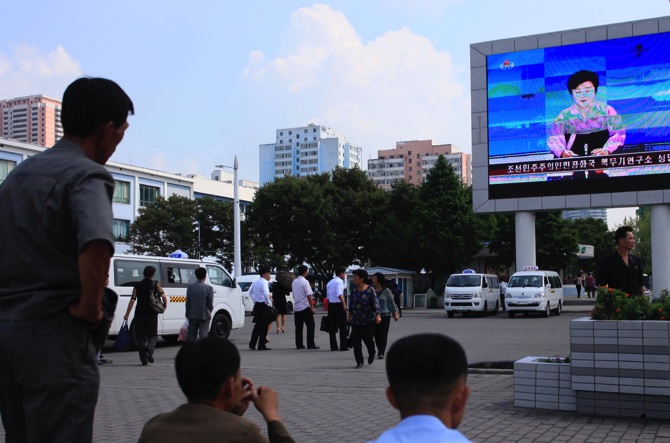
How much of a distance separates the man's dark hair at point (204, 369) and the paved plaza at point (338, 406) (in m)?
4.47

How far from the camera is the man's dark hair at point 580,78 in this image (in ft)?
117

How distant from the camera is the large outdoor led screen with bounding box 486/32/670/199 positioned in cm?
3419

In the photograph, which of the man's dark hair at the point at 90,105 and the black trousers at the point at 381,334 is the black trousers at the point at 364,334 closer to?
the black trousers at the point at 381,334

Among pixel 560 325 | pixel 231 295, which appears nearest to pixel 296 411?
pixel 231 295

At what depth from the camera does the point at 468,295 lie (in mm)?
33875

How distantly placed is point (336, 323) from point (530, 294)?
16.4m

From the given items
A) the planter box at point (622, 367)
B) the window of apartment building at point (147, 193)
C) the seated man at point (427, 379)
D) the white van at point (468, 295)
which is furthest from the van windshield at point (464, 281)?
the window of apartment building at point (147, 193)

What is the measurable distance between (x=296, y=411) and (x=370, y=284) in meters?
6.66

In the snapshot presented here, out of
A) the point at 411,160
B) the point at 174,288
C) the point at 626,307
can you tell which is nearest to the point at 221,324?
the point at 174,288

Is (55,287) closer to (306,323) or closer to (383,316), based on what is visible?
(383,316)

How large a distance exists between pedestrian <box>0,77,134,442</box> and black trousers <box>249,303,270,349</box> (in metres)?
15.2

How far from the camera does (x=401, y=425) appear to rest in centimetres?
215

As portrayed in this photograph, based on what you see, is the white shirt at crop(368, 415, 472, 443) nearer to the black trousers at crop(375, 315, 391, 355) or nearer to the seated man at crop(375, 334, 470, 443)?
the seated man at crop(375, 334, 470, 443)

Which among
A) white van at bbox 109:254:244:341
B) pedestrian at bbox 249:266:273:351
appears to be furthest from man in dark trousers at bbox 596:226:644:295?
white van at bbox 109:254:244:341
